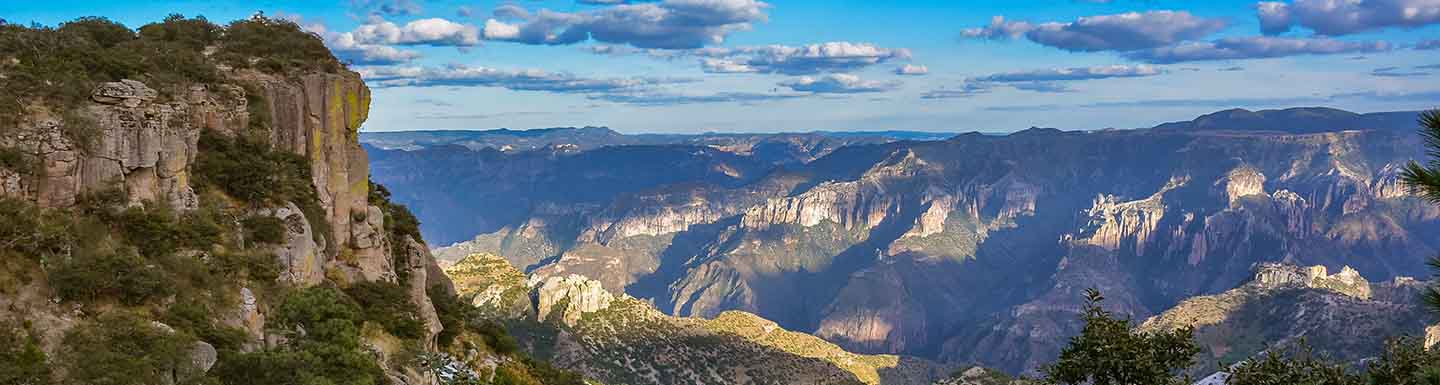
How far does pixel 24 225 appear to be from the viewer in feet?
89.7

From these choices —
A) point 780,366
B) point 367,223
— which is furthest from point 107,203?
point 780,366

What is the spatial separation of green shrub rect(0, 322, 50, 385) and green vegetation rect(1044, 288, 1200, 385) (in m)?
24.7

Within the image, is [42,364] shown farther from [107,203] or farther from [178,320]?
[107,203]

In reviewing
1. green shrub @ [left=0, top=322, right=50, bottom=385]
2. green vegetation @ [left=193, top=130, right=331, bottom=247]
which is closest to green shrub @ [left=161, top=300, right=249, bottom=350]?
green shrub @ [left=0, top=322, right=50, bottom=385]

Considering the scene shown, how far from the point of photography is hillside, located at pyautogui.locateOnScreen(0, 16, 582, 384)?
2655cm

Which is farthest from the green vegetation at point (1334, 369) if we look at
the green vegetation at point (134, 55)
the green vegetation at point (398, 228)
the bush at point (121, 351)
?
the green vegetation at point (398, 228)

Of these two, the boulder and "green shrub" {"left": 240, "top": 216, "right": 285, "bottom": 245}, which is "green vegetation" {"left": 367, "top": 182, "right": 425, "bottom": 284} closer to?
"green shrub" {"left": 240, "top": 216, "right": 285, "bottom": 245}

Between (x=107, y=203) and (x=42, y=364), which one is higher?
(x=107, y=203)

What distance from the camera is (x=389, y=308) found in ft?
140

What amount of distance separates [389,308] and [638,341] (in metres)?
117

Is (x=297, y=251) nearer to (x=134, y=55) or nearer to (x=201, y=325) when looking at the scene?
(x=201, y=325)

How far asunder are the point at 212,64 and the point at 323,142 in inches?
235

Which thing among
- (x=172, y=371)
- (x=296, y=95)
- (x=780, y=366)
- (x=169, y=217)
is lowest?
(x=780, y=366)

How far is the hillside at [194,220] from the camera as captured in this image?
26547 mm
